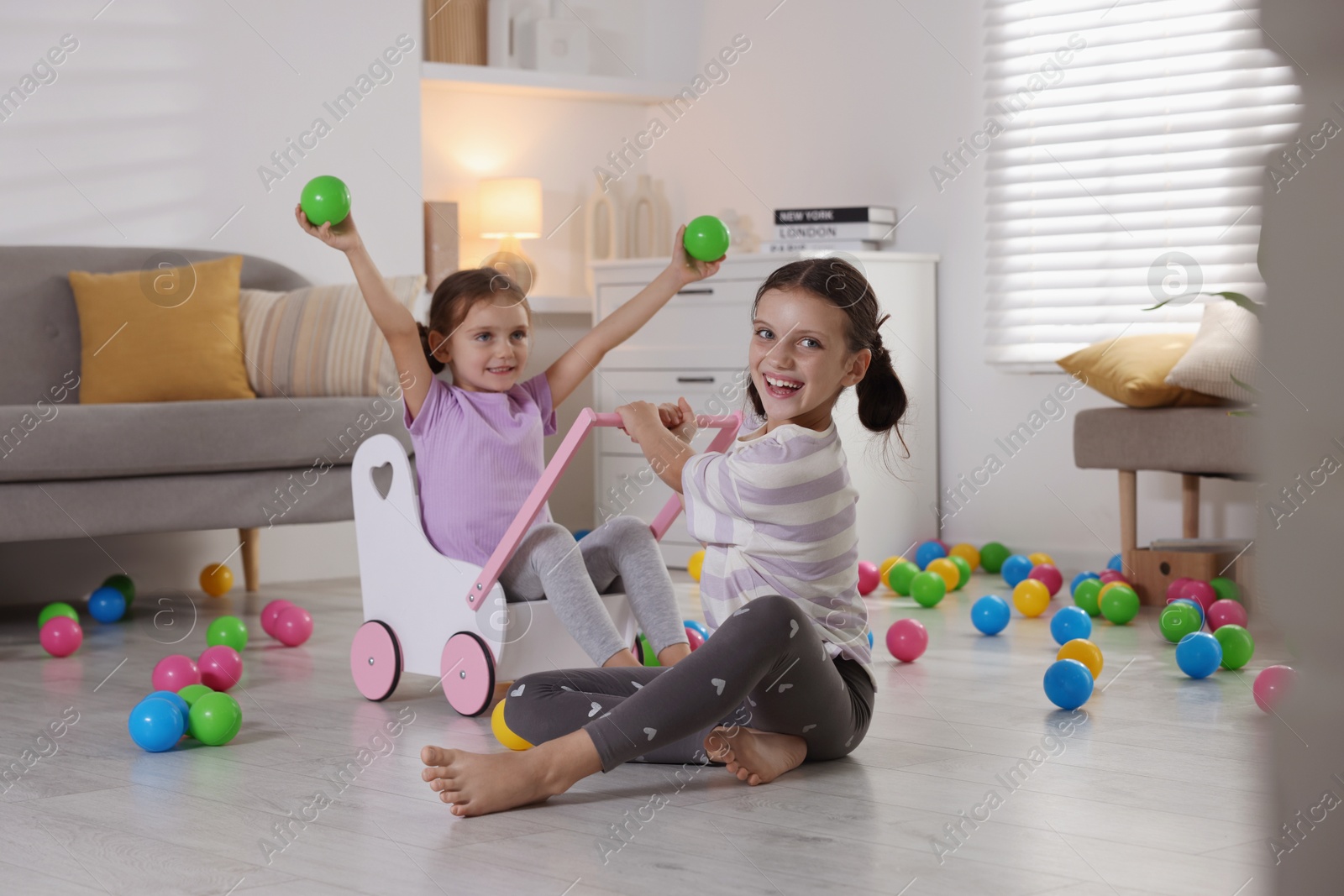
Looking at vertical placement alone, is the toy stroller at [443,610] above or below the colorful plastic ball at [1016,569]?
above

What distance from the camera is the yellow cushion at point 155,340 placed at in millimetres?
3453

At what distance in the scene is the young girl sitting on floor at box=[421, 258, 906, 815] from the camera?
1.58 meters

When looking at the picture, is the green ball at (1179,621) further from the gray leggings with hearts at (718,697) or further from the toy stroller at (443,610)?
the gray leggings with hearts at (718,697)

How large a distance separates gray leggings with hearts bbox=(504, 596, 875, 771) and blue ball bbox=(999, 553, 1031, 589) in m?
1.96

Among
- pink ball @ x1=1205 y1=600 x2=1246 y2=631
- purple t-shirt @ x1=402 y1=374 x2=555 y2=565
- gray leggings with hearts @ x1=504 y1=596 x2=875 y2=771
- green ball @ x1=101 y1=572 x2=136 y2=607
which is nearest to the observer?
gray leggings with hearts @ x1=504 y1=596 x2=875 y2=771

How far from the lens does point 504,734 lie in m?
1.90

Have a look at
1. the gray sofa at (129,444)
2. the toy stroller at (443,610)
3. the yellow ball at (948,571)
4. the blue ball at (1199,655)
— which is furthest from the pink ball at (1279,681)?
the yellow ball at (948,571)

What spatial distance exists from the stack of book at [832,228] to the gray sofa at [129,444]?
147cm

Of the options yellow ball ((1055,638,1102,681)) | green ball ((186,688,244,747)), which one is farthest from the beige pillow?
green ball ((186,688,244,747))

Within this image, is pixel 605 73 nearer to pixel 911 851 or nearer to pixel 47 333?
pixel 47 333

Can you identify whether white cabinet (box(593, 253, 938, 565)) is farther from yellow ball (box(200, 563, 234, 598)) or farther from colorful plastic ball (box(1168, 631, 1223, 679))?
colorful plastic ball (box(1168, 631, 1223, 679))

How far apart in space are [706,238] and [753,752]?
80cm

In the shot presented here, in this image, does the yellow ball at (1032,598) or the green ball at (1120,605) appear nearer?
the green ball at (1120,605)

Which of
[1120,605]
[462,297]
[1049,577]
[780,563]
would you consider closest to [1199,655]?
[1120,605]
